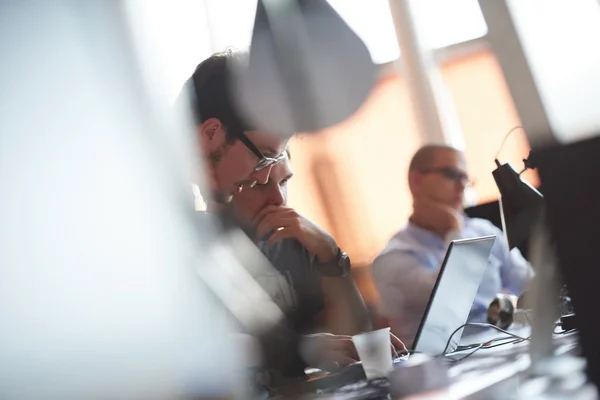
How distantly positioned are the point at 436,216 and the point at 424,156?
0.47ft

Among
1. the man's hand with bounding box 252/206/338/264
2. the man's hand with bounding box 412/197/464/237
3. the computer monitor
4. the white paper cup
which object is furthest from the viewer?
the man's hand with bounding box 252/206/338/264

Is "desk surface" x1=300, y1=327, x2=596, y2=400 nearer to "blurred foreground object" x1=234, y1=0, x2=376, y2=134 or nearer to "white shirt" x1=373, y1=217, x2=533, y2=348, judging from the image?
"white shirt" x1=373, y1=217, x2=533, y2=348

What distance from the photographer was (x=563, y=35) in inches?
42.5

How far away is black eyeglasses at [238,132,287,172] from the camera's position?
1.38 m

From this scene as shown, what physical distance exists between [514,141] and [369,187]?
0.36 metres

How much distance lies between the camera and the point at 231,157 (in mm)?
1418

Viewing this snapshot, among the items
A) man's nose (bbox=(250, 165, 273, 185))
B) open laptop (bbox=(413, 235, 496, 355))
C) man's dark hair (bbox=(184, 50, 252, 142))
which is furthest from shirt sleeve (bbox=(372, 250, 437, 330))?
man's dark hair (bbox=(184, 50, 252, 142))

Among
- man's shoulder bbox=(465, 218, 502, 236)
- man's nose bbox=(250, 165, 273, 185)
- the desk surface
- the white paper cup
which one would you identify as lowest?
the desk surface

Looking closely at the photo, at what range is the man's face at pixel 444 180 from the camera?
47.8 inches

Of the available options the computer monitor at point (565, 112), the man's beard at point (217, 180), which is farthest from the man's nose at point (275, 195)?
the computer monitor at point (565, 112)

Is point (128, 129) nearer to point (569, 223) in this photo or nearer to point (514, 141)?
point (514, 141)

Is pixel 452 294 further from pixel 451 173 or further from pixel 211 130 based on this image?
pixel 211 130

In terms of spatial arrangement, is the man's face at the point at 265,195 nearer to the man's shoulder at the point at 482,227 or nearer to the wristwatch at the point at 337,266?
the wristwatch at the point at 337,266

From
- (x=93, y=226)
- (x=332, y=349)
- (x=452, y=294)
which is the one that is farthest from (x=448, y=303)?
(x=93, y=226)
